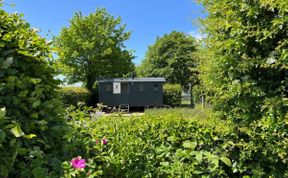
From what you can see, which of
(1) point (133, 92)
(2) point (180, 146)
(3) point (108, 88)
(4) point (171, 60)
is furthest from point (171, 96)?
(2) point (180, 146)

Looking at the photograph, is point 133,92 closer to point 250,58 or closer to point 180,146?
point 180,146

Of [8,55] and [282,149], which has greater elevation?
[8,55]

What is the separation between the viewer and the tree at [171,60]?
30250 millimetres

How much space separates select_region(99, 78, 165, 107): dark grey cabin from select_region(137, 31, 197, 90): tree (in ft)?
24.6

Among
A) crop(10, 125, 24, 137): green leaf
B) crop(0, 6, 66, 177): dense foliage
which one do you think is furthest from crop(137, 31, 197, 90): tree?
crop(10, 125, 24, 137): green leaf

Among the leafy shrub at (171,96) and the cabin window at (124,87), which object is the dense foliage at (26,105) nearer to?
the leafy shrub at (171,96)

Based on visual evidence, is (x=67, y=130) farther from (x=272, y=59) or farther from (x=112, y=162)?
(x=272, y=59)

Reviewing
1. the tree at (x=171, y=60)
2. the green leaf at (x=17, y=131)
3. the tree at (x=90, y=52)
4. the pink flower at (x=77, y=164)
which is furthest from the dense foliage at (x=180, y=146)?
the tree at (x=171, y=60)

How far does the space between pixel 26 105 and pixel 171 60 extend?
29313mm

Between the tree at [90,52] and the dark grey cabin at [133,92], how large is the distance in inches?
163

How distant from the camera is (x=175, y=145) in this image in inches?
114

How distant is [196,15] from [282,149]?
1.71 m

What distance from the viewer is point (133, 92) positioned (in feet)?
75.4

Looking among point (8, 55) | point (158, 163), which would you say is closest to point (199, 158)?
point (158, 163)
